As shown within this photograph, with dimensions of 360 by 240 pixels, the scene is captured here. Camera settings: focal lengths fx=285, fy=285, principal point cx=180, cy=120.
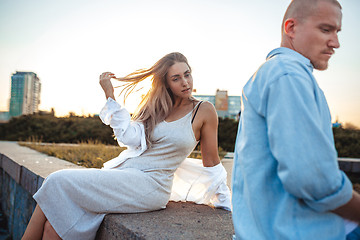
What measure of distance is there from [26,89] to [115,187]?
23864mm

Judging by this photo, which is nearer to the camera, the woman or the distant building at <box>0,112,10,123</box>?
the woman

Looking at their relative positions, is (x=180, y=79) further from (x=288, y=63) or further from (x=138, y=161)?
(x=288, y=63)

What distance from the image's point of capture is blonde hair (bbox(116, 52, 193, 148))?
2.84m

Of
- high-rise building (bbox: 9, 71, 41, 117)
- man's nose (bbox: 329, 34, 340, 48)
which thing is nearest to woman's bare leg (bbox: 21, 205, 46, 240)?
man's nose (bbox: 329, 34, 340, 48)

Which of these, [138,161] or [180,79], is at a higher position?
[180,79]

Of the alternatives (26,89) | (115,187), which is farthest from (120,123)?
(26,89)

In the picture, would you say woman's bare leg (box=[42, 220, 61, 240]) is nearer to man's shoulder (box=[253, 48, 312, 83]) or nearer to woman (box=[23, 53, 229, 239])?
woman (box=[23, 53, 229, 239])

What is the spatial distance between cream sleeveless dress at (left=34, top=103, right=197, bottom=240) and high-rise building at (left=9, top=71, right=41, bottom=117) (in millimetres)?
21135

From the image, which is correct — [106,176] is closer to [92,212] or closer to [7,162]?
[92,212]

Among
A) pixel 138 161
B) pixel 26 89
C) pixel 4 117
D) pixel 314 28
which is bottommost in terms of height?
pixel 4 117

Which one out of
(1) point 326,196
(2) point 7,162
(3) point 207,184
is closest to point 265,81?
(1) point 326,196

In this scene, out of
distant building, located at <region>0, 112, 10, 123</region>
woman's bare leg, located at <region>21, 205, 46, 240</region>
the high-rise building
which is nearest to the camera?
woman's bare leg, located at <region>21, 205, 46, 240</region>

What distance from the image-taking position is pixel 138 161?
2.59 m

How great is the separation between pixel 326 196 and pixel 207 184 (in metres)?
1.91
